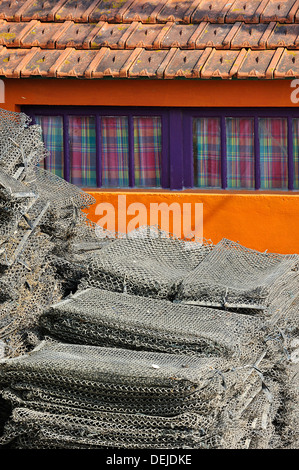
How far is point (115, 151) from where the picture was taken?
434 inches

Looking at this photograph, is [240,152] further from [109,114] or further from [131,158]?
[109,114]

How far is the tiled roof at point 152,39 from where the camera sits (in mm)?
10188

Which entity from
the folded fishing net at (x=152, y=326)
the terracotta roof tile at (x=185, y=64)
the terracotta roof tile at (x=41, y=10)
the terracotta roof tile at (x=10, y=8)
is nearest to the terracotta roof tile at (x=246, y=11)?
the terracotta roof tile at (x=185, y=64)

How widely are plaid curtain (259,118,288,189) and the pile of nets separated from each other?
3295mm

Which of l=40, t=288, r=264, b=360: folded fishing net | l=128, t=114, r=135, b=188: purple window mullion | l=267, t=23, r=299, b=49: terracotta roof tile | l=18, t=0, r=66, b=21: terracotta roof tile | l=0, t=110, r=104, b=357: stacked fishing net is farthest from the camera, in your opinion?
l=18, t=0, r=66, b=21: terracotta roof tile

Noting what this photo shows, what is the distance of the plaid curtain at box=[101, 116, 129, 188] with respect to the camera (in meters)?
10.9

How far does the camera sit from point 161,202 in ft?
35.2

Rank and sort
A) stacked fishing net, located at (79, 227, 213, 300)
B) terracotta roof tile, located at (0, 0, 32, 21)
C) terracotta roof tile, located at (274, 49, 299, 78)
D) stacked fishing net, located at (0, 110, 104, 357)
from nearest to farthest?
stacked fishing net, located at (0, 110, 104, 357)
stacked fishing net, located at (79, 227, 213, 300)
terracotta roof tile, located at (274, 49, 299, 78)
terracotta roof tile, located at (0, 0, 32, 21)

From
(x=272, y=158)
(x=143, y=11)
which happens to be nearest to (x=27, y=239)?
(x=272, y=158)

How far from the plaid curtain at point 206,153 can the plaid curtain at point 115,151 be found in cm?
90

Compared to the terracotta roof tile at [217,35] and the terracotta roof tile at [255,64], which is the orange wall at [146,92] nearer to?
the terracotta roof tile at [255,64]

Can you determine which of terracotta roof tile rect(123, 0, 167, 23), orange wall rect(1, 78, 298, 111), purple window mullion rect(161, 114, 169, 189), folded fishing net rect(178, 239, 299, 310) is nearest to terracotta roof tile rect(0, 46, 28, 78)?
orange wall rect(1, 78, 298, 111)

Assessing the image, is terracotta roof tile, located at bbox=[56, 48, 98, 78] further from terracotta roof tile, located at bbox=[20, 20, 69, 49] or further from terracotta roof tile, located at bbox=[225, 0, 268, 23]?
terracotta roof tile, located at bbox=[225, 0, 268, 23]
